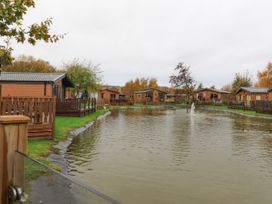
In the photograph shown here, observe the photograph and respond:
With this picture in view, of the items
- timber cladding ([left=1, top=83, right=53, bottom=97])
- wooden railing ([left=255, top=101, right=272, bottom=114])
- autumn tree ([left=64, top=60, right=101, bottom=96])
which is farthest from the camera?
autumn tree ([left=64, top=60, right=101, bottom=96])

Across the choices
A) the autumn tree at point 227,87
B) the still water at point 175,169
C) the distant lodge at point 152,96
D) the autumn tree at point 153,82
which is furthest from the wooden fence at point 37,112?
the autumn tree at point 227,87

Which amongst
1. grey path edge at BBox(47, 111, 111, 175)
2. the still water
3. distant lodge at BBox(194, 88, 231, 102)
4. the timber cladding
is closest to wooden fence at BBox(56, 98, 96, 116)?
the timber cladding

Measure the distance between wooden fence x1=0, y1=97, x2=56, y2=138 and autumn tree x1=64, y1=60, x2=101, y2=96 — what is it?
32.7 meters

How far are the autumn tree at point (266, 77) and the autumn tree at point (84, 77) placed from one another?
51.9 metres

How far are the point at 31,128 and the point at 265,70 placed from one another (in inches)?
3107

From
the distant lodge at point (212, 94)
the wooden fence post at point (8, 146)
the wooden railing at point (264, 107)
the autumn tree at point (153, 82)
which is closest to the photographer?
the wooden fence post at point (8, 146)

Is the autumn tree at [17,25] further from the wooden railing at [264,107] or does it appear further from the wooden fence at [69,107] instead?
the wooden railing at [264,107]

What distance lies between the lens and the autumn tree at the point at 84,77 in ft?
142

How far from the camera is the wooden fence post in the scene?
11.8 ft

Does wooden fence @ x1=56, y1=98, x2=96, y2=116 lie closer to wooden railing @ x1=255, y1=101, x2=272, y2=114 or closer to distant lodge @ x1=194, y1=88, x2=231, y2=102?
wooden railing @ x1=255, y1=101, x2=272, y2=114

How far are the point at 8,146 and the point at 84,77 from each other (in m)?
40.5

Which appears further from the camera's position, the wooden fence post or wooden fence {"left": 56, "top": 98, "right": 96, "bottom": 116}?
wooden fence {"left": 56, "top": 98, "right": 96, "bottom": 116}

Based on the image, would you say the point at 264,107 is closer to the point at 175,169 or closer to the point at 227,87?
the point at 175,169

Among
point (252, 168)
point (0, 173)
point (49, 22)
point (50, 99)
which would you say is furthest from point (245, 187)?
point (50, 99)
